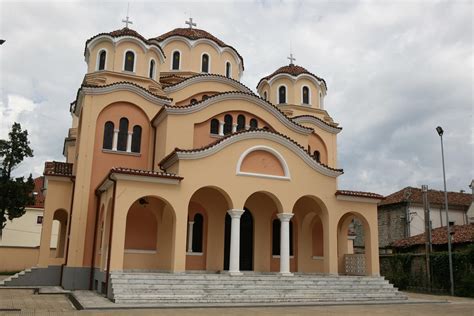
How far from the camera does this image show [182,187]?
55.2 ft

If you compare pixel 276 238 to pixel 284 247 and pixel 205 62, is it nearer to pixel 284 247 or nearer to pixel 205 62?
pixel 284 247

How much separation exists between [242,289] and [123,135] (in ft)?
29.9

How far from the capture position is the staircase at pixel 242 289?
14.2 m

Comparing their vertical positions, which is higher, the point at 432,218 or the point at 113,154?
the point at 113,154

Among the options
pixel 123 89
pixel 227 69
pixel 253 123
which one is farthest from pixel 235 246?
pixel 227 69

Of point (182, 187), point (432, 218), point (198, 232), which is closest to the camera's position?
point (182, 187)

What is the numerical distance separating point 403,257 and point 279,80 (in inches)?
480

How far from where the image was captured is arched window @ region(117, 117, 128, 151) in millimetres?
20766

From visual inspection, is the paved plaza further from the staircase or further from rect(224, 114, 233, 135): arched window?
rect(224, 114, 233, 135): arched window

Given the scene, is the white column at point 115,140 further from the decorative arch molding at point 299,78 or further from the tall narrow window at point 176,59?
the decorative arch molding at point 299,78

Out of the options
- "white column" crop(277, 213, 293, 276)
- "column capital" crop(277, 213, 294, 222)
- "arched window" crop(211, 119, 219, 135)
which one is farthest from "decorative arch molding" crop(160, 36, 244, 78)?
"white column" crop(277, 213, 293, 276)

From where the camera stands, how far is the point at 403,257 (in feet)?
86.9

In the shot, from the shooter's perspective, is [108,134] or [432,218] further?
[432,218]

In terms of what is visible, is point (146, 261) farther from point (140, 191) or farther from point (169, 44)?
point (169, 44)
